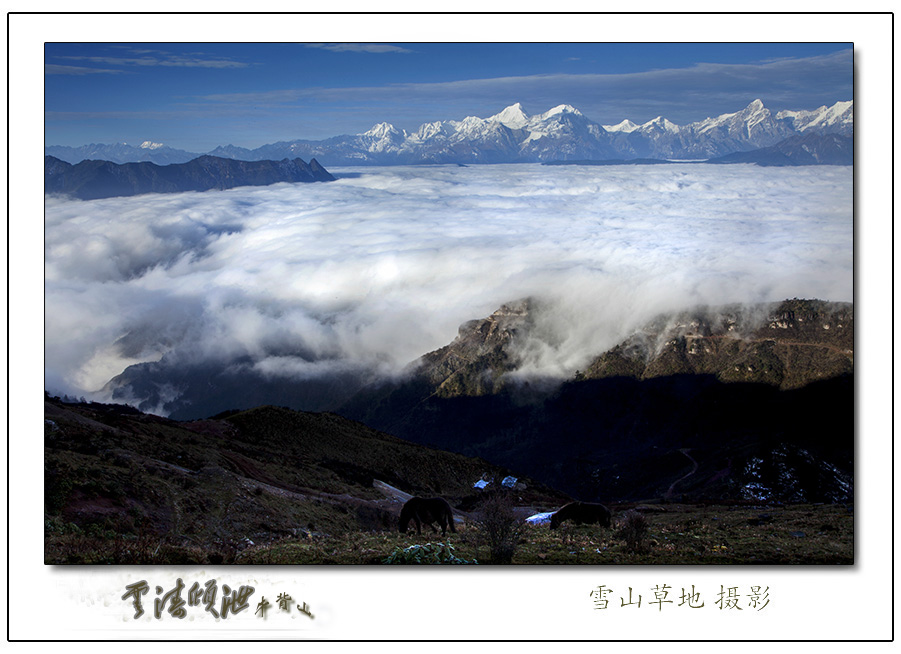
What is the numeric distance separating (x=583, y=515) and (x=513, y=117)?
7.95 m

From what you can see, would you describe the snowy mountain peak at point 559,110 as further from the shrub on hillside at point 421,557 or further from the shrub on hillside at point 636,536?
the shrub on hillside at point 421,557

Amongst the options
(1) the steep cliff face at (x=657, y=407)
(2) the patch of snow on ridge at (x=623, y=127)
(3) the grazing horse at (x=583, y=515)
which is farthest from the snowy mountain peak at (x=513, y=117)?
(1) the steep cliff face at (x=657, y=407)

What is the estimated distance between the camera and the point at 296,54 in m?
11.9

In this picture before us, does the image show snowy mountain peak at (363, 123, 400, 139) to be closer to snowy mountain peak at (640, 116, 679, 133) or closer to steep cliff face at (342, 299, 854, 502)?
snowy mountain peak at (640, 116, 679, 133)

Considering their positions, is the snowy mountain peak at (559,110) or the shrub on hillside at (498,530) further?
the snowy mountain peak at (559,110)

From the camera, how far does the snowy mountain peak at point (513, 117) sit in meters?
13.6

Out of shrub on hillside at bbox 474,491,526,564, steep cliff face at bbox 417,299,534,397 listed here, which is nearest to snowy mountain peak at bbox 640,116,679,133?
shrub on hillside at bbox 474,491,526,564

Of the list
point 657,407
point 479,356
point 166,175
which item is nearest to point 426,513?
point 166,175

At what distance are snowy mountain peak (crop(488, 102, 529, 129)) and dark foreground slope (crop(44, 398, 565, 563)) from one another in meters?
8.40

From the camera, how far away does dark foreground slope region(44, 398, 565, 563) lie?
10.6 m
